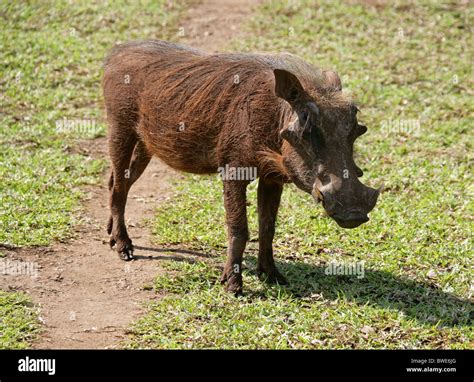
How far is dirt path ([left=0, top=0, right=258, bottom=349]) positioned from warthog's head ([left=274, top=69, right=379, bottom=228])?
5.46ft

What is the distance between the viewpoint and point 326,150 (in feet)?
20.3

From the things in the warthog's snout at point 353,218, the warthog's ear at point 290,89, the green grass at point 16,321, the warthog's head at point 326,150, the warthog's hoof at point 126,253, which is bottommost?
the warthog's hoof at point 126,253

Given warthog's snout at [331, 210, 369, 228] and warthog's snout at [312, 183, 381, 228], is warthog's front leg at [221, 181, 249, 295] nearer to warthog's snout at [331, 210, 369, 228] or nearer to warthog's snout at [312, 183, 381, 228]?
warthog's snout at [312, 183, 381, 228]

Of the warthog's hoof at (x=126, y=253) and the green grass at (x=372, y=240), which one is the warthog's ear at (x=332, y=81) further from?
the warthog's hoof at (x=126, y=253)

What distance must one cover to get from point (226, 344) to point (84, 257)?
6.80 ft

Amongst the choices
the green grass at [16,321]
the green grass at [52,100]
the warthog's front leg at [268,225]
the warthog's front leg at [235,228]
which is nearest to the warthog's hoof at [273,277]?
Result: the warthog's front leg at [268,225]

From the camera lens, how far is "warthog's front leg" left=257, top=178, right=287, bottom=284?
7062 mm

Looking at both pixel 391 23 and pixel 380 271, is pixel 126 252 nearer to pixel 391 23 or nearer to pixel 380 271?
pixel 380 271

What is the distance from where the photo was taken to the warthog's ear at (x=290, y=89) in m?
6.27

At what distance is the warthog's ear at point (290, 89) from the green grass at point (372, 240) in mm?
1583

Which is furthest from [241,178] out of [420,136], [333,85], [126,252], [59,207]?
[420,136]

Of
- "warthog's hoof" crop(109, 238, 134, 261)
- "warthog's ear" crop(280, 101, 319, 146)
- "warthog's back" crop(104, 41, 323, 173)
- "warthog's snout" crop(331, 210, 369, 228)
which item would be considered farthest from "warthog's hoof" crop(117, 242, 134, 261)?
"warthog's snout" crop(331, 210, 369, 228)

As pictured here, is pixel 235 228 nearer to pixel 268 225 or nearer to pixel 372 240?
pixel 268 225

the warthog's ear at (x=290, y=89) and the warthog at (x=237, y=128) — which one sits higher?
the warthog's ear at (x=290, y=89)
